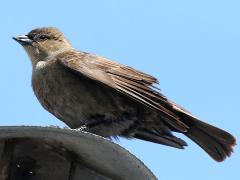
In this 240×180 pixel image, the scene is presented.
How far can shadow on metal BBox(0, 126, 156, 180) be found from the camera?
11.9 feet

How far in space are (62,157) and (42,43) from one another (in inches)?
147

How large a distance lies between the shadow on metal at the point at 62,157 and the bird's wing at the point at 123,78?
2198 mm

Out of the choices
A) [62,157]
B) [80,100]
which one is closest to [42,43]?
[80,100]

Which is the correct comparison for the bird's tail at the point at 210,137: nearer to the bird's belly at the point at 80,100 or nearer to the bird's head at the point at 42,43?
the bird's belly at the point at 80,100

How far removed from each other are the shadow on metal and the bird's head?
3195 millimetres

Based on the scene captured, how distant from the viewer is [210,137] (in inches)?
263

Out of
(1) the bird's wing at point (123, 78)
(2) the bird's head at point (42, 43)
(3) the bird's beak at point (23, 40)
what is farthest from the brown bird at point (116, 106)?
(3) the bird's beak at point (23, 40)

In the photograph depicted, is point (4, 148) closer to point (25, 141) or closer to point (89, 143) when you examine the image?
point (25, 141)

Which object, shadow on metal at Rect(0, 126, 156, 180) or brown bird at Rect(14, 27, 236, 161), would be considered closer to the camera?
shadow on metal at Rect(0, 126, 156, 180)

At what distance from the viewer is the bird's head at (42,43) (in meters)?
7.44

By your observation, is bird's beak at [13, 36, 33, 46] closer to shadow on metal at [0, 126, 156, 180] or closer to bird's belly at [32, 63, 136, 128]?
bird's belly at [32, 63, 136, 128]

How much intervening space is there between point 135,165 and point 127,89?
270 centimetres

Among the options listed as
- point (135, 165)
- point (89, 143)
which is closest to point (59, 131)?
point (89, 143)

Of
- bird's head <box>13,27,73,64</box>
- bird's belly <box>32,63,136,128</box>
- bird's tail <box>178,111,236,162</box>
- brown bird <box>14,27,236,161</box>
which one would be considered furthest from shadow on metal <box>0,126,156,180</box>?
bird's head <box>13,27,73,64</box>
